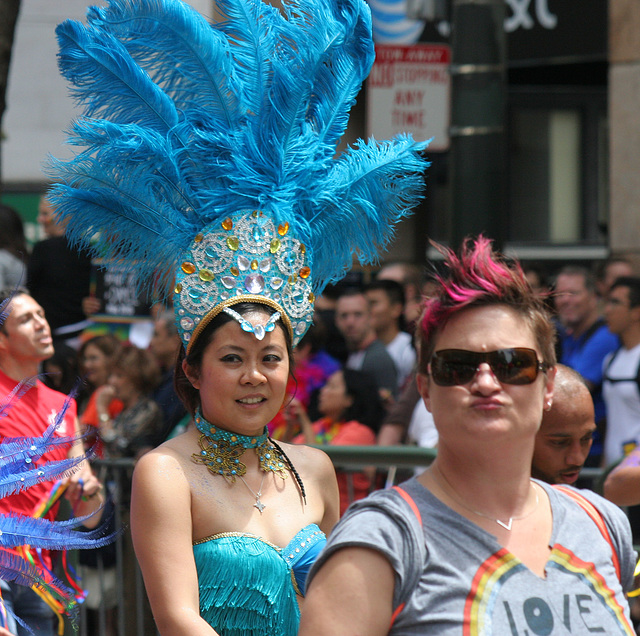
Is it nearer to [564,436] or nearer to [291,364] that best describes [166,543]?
[291,364]

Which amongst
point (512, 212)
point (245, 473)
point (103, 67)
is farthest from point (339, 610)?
point (512, 212)

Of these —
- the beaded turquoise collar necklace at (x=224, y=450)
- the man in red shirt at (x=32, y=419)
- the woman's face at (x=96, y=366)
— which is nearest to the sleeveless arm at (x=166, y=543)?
the beaded turquoise collar necklace at (x=224, y=450)

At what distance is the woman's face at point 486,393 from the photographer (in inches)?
72.7

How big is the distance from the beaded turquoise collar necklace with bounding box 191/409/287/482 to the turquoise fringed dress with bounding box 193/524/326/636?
17 centimetres

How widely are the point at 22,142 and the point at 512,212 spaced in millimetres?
5816

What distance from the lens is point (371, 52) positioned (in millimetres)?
2916

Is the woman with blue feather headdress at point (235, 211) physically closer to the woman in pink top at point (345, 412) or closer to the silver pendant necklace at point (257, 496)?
the silver pendant necklace at point (257, 496)

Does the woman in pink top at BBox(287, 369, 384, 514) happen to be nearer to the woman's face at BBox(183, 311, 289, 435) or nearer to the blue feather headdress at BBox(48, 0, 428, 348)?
the blue feather headdress at BBox(48, 0, 428, 348)

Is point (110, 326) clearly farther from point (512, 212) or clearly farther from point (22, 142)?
point (512, 212)

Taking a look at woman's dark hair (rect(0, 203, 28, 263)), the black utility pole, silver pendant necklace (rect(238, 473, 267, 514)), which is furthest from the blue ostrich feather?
woman's dark hair (rect(0, 203, 28, 263))

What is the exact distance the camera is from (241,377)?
8.36 feet

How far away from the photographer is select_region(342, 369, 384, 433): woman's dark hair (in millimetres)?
5621

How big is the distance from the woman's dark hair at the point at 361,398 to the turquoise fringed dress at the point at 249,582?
10.0ft

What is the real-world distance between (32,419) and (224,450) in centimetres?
184
